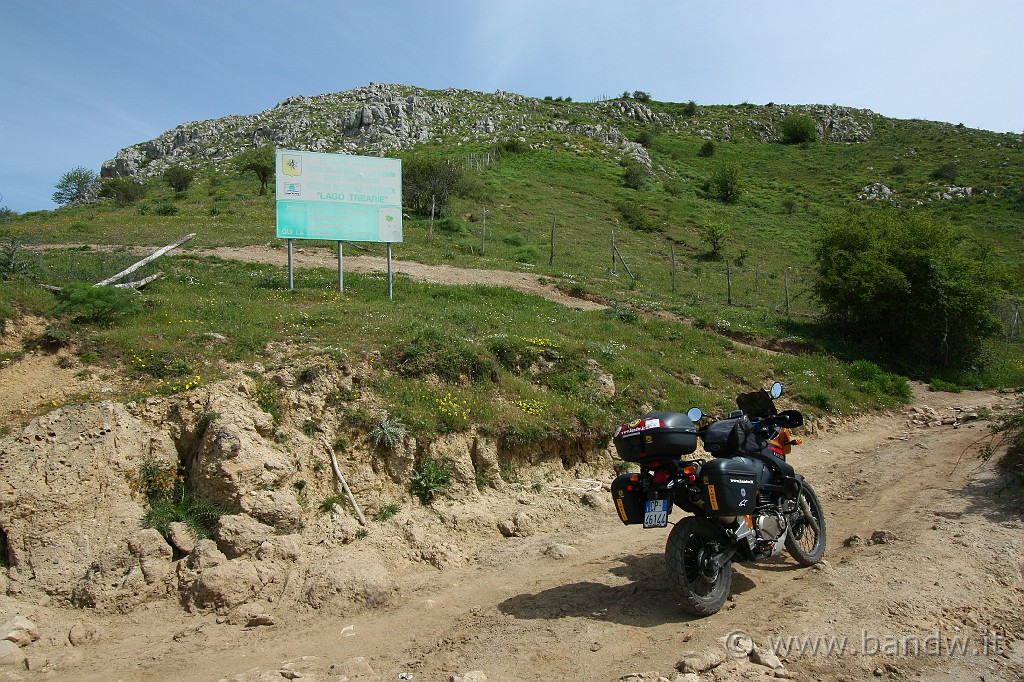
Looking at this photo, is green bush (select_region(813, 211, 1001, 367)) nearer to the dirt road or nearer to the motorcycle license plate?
the dirt road

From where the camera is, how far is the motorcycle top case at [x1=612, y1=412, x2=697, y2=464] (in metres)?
5.21

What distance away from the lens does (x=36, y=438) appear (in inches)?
262

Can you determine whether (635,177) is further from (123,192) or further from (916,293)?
(123,192)

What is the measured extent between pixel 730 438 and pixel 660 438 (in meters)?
0.82

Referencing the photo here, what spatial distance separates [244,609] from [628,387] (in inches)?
294

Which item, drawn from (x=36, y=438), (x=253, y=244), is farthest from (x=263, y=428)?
(x=253, y=244)

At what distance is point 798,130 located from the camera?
252ft

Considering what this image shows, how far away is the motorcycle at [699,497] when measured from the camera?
5129mm

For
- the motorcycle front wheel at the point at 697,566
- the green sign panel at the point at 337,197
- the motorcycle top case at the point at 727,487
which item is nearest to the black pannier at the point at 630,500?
the motorcycle front wheel at the point at 697,566

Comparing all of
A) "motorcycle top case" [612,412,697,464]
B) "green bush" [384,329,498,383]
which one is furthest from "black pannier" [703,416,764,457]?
"green bush" [384,329,498,383]

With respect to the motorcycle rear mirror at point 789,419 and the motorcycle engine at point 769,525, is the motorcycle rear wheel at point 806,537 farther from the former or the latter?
the motorcycle rear mirror at point 789,419

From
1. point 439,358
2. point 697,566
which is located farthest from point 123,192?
point 697,566

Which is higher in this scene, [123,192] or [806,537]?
[123,192]

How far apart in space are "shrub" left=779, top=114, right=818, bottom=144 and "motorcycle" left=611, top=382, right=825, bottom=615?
273 feet
